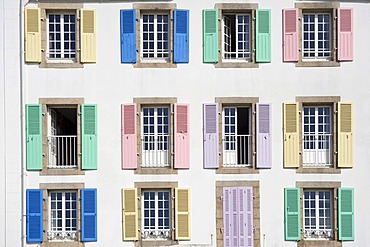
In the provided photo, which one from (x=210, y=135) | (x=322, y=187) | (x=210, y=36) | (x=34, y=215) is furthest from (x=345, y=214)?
(x=34, y=215)

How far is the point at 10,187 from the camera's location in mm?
15648

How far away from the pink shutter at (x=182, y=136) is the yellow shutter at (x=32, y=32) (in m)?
4.02

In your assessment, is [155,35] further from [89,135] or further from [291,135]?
[291,135]

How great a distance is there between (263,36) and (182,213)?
511 cm

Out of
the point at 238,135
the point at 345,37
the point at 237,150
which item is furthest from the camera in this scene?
the point at 237,150

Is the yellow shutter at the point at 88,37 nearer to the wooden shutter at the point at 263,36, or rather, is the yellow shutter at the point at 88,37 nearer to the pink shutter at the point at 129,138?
the pink shutter at the point at 129,138

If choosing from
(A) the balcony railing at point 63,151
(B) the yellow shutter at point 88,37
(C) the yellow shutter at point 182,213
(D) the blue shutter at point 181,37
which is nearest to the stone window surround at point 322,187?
(C) the yellow shutter at point 182,213

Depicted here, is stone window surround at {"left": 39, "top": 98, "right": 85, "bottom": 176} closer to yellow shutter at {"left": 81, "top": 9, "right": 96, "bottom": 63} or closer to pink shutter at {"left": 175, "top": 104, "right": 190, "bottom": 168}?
yellow shutter at {"left": 81, "top": 9, "right": 96, "bottom": 63}

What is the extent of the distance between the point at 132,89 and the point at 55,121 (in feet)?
7.84

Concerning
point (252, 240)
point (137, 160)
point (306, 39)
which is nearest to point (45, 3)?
point (137, 160)

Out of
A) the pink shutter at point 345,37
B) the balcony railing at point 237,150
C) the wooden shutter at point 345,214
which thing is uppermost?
the pink shutter at point 345,37

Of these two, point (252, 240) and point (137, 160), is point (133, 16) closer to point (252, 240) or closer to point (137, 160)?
point (137, 160)

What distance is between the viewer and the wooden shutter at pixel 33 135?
15539 millimetres

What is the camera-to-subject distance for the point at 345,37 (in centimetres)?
1560
